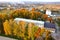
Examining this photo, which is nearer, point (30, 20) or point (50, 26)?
point (50, 26)

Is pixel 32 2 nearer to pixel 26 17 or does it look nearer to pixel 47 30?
pixel 26 17

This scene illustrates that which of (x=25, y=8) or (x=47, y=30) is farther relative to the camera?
(x=25, y=8)

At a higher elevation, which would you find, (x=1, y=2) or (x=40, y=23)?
(x=1, y=2)

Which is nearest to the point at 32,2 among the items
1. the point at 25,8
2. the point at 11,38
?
the point at 25,8

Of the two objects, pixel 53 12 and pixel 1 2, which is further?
pixel 1 2

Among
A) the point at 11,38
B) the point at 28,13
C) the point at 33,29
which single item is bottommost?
the point at 11,38

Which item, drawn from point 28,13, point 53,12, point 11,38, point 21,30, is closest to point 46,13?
point 53,12

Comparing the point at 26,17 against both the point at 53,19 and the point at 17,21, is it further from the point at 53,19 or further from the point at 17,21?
the point at 53,19

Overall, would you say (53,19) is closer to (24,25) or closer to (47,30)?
(47,30)

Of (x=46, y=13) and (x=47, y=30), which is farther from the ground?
(x=46, y=13)
